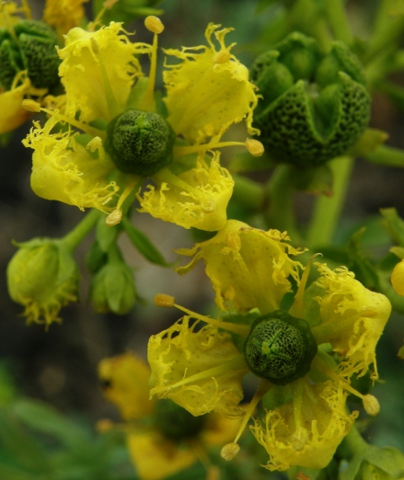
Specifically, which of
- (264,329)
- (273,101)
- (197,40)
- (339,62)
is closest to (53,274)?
(264,329)

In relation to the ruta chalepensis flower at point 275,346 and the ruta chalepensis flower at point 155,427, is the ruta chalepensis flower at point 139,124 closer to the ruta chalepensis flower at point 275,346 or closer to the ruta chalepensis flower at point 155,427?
the ruta chalepensis flower at point 275,346

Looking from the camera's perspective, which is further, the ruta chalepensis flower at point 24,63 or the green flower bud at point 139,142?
the ruta chalepensis flower at point 24,63

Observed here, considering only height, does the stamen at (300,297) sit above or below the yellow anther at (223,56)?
below

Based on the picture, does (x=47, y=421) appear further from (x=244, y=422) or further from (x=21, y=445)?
(x=244, y=422)

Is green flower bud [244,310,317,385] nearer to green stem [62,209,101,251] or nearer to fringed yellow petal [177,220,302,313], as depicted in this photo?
fringed yellow petal [177,220,302,313]

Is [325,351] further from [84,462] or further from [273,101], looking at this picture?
[84,462]

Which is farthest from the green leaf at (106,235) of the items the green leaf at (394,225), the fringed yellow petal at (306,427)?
the green leaf at (394,225)

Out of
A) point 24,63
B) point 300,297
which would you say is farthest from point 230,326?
point 24,63
